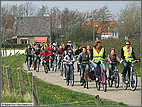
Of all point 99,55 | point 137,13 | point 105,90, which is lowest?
point 105,90

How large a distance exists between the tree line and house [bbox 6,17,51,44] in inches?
74.5

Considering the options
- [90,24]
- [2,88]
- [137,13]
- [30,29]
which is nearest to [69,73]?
[2,88]

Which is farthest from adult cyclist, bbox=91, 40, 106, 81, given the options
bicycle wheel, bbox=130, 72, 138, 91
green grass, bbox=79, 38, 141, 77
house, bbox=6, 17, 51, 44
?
house, bbox=6, 17, 51, 44

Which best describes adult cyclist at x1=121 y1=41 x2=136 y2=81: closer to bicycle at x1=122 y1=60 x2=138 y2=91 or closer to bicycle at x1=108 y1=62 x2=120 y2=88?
bicycle at x1=122 y1=60 x2=138 y2=91

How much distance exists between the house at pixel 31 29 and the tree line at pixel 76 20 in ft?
6.21

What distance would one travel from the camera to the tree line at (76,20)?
5272 cm

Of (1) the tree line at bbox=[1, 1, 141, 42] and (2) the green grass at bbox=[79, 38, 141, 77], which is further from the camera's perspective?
(1) the tree line at bbox=[1, 1, 141, 42]

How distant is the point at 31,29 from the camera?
89.0 meters

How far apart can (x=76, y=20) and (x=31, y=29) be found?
2003 centimetres

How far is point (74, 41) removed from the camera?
60.1m

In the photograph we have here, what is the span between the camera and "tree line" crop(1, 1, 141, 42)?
52.7m

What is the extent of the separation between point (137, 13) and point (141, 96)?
40901 millimetres

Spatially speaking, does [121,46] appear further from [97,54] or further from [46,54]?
[97,54]

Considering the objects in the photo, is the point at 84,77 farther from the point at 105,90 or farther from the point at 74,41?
the point at 74,41
